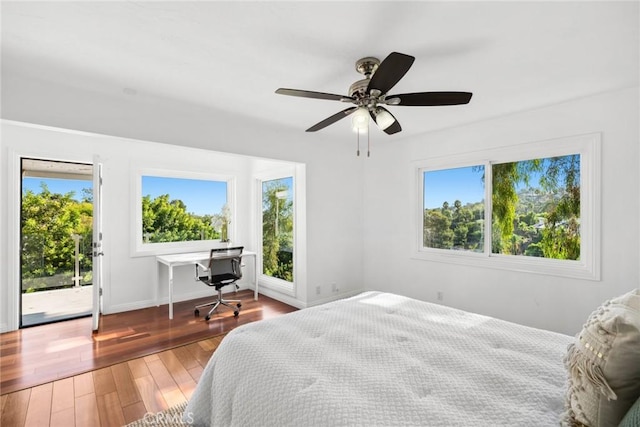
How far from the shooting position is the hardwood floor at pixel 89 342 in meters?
2.33

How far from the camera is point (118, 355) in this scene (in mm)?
2750

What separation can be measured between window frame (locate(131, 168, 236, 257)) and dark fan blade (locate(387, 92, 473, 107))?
365 cm

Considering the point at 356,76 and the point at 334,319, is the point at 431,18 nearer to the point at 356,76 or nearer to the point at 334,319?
the point at 356,76

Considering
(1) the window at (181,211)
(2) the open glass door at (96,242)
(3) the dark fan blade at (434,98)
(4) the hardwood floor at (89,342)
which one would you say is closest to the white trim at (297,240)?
(4) the hardwood floor at (89,342)

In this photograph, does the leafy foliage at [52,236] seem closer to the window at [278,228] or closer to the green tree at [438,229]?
the window at [278,228]

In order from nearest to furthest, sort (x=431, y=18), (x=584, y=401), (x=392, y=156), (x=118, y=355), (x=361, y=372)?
(x=584, y=401) → (x=361, y=372) → (x=431, y=18) → (x=118, y=355) → (x=392, y=156)

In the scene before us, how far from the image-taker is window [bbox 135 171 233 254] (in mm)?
4250

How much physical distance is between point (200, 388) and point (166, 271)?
311 cm

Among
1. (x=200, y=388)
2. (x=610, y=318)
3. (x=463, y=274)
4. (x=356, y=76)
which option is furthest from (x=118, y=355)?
(x=463, y=274)

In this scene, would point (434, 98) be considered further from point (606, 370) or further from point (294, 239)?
point (294, 239)

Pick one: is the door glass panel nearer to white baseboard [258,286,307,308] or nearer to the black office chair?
the black office chair

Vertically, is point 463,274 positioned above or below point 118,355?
above

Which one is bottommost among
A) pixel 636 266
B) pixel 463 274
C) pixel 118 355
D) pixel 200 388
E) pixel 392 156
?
pixel 118 355

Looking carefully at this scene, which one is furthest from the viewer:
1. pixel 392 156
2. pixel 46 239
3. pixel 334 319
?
pixel 392 156
